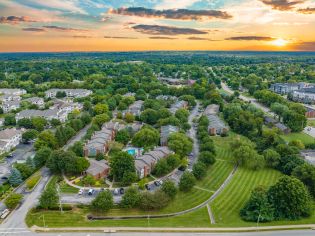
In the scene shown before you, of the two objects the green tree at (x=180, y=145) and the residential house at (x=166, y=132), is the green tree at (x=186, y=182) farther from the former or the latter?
the residential house at (x=166, y=132)

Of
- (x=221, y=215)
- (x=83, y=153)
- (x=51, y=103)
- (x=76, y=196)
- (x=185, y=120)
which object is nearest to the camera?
(x=221, y=215)

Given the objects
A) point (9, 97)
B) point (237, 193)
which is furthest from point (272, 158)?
point (9, 97)

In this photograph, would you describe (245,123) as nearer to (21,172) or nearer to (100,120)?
(100,120)

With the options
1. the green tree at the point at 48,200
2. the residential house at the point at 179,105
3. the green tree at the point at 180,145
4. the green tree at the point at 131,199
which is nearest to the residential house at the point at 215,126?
the residential house at the point at 179,105

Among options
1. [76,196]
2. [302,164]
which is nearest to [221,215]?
[302,164]

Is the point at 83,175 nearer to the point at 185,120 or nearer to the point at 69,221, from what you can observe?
the point at 69,221
